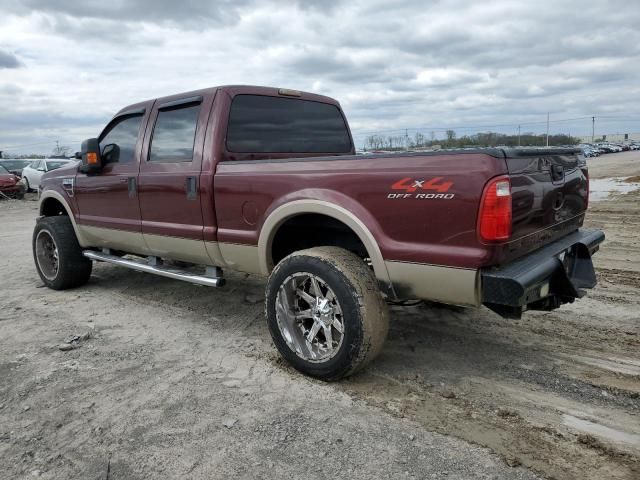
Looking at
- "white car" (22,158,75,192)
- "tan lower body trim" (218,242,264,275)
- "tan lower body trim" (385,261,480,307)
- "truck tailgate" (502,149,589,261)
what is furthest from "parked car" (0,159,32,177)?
"truck tailgate" (502,149,589,261)

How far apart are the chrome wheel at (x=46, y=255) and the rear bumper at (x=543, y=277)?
16.4ft

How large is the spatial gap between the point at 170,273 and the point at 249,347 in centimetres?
106

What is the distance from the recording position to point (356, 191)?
3104mm

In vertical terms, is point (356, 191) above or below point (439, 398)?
above

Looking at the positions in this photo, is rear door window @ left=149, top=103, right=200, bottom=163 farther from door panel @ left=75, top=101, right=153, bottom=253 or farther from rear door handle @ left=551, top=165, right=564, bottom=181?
rear door handle @ left=551, top=165, right=564, bottom=181

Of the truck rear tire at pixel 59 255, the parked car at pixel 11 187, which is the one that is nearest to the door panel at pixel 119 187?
the truck rear tire at pixel 59 255

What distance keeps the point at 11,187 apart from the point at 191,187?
18.4 metres

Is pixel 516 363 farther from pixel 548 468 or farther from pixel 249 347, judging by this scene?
pixel 249 347

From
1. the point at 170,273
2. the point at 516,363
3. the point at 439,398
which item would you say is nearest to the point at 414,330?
the point at 516,363

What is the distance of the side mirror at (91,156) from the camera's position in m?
5.03

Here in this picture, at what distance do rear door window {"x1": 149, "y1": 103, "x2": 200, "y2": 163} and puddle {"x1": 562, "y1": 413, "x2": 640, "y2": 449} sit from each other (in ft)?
10.5

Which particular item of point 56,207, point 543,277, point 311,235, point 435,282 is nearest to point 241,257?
point 311,235

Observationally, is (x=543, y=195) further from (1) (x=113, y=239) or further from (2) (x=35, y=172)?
(2) (x=35, y=172)

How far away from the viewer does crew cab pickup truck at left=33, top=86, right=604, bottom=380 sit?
2.74 meters
